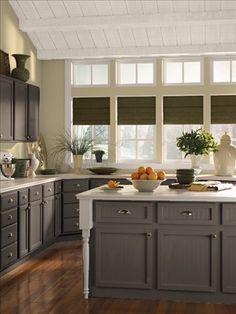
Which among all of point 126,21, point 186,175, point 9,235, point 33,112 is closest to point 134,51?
point 126,21

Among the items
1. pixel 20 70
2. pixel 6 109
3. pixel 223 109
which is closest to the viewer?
pixel 6 109

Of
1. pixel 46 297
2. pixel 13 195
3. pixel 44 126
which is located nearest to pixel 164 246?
pixel 46 297

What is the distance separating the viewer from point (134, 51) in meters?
7.96

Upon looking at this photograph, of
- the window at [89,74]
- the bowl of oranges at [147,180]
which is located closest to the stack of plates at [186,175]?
the bowl of oranges at [147,180]

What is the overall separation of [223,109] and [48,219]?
3.04 meters

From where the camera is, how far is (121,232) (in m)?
4.61

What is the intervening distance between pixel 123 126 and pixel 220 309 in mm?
4309

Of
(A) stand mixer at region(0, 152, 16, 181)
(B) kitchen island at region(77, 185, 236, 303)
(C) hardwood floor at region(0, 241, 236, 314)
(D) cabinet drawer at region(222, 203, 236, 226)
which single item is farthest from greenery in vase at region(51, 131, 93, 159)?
(D) cabinet drawer at region(222, 203, 236, 226)

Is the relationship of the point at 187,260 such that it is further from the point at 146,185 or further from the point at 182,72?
the point at 182,72

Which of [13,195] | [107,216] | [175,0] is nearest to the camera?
[107,216]

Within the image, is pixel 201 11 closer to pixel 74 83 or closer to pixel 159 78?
pixel 159 78

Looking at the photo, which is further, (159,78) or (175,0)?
(159,78)

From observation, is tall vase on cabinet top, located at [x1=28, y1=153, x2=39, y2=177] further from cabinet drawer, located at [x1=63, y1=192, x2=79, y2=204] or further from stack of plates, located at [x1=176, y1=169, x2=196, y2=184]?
stack of plates, located at [x1=176, y1=169, x2=196, y2=184]

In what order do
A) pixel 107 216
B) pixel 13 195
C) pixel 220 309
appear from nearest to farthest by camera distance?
pixel 220 309, pixel 107 216, pixel 13 195
